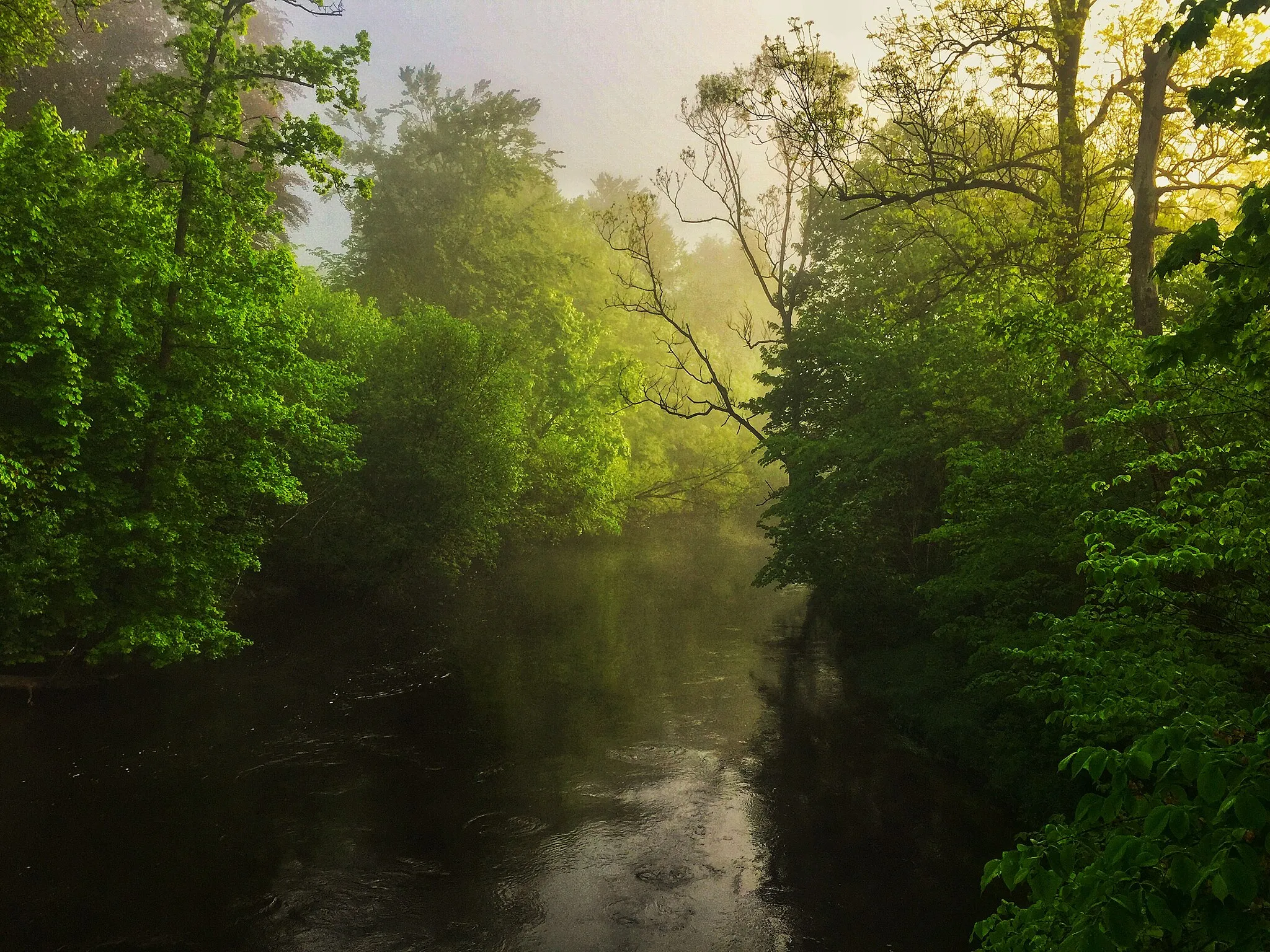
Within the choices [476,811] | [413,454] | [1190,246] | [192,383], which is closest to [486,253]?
[413,454]

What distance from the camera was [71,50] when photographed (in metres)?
32.4

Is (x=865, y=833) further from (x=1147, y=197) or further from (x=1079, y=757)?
(x=1147, y=197)

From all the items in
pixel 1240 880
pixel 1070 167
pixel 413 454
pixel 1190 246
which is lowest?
pixel 1240 880

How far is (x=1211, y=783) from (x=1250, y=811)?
151 mm

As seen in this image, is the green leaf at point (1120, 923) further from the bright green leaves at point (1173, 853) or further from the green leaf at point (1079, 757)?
the green leaf at point (1079, 757)

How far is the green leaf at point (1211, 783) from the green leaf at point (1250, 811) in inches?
3.6

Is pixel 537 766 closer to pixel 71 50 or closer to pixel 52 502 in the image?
pixel 52 502

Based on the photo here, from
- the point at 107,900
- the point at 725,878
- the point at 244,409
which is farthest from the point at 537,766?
the point at 244,409

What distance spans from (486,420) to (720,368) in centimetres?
4933

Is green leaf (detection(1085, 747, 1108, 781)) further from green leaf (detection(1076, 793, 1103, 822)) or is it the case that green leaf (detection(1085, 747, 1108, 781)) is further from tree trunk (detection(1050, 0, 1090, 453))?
tree trunk (detection(1050, 0, 1090, 453))

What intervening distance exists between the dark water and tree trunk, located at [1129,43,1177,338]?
8.77 metres

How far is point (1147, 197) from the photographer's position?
1282cm

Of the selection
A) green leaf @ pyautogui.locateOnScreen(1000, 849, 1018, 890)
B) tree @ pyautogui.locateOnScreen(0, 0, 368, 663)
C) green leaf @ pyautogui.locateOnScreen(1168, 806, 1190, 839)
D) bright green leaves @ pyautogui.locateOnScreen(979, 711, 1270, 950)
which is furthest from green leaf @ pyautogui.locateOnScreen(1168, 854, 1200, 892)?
tree @ pyautogui.locateOnScreen(0, 0, 368, 663)

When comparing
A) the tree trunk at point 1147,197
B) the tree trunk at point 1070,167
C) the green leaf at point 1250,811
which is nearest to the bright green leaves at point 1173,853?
the green leaf at point 1250,811
